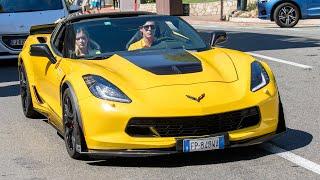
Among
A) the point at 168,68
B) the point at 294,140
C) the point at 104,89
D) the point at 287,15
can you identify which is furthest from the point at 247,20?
the point at 104,89

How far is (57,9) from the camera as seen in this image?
1550 centimetres

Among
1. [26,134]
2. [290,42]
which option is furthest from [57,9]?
[26,134]

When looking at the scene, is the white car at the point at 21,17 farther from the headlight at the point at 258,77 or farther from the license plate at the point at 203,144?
the license plate at the point at 203,144

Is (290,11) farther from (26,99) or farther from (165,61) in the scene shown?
(165,61)

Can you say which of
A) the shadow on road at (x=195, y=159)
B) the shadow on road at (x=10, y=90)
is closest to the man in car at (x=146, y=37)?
the shadow on road at (x=195, y=159)

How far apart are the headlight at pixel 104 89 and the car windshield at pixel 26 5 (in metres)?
9.36

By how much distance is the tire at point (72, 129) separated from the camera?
6.33 m

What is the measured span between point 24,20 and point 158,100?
9313mm

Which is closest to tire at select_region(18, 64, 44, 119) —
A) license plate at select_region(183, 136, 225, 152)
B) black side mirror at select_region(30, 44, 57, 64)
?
black side mirror at select_region(30, 44, 57, 64)

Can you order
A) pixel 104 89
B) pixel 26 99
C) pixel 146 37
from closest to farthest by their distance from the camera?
pixel 104 89 < pixel 146 37 < pixel 26 99

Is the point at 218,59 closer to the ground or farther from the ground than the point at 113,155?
farther from the ground

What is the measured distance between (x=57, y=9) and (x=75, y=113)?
9.45 m

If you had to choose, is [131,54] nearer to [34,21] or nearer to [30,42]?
[30,42]

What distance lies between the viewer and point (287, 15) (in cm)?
2344
